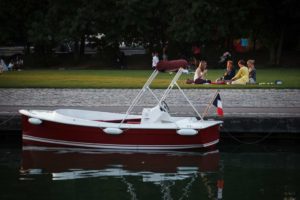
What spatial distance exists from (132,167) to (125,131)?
6.00ft

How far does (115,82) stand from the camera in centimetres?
3953

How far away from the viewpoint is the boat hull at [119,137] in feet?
69.7

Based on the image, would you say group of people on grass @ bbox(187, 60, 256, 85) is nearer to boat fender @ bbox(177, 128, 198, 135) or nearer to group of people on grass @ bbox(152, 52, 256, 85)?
group of people on grass @ bbox(152, 52, 256, 85)

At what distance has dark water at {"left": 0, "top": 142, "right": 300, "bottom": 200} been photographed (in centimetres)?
1655

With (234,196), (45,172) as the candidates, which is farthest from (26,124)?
(234,196)

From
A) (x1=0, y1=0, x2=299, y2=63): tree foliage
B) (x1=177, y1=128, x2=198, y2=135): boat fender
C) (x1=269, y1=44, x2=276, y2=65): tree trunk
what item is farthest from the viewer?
(x1=269, y1=44, x2=276, y2=65): tree trunk

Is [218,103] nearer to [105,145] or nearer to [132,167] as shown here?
[105,145]

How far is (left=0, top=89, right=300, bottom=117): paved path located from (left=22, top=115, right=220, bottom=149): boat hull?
277 centimetres

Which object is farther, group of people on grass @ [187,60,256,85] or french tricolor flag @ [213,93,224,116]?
group of people on grass @ [187,60,256,85]

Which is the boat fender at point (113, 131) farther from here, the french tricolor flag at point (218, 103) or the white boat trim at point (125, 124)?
the french tricolor flag at point (218, 103)

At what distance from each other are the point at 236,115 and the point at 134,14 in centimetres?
3447

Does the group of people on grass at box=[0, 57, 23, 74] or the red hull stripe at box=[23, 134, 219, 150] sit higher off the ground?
the red hull stripe at box=[23, 134, 219, 150]

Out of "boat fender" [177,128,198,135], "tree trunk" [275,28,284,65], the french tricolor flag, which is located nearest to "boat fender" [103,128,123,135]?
"boat fender" [177,128,198,135]

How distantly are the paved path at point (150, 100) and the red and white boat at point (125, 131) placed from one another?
268 cm
